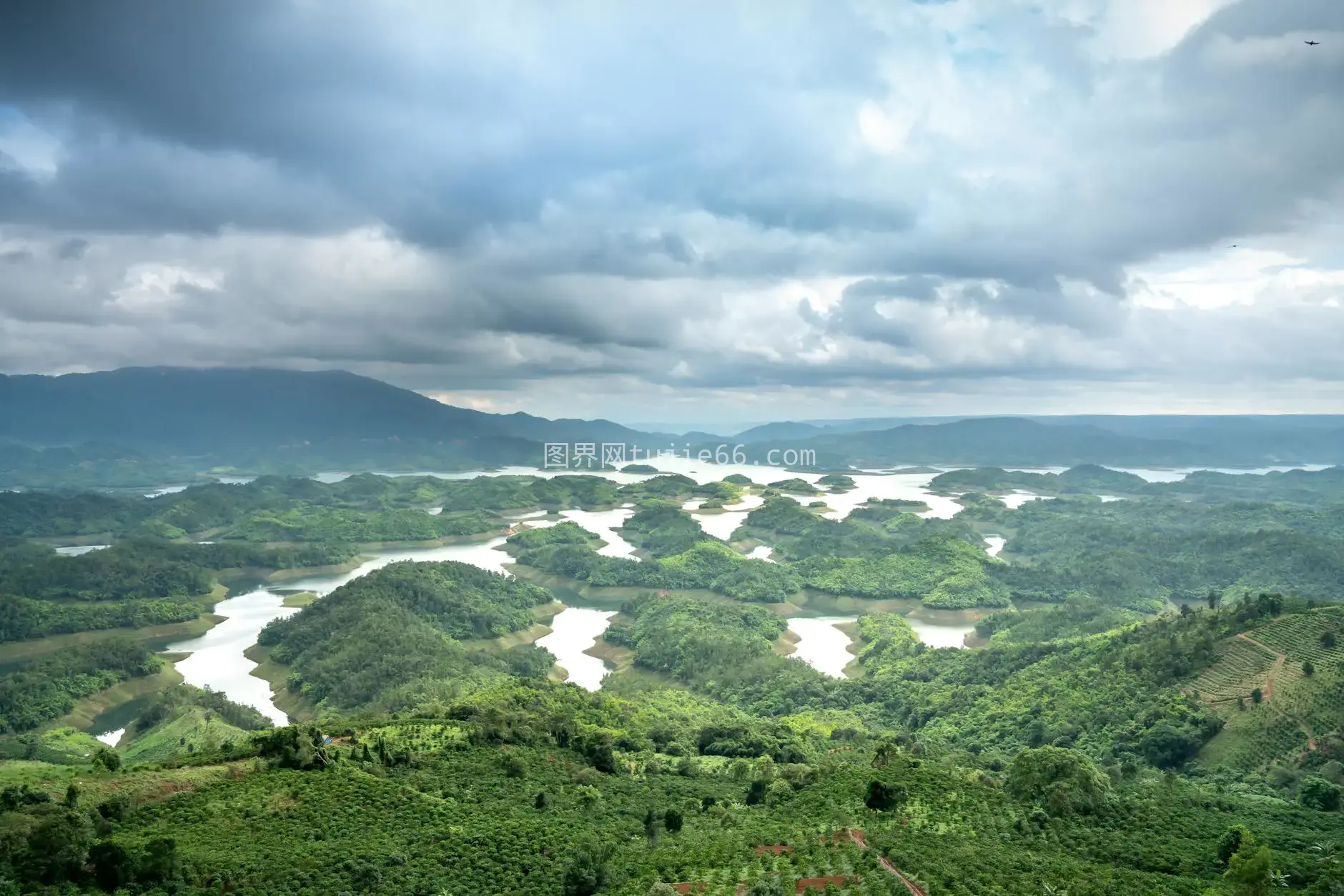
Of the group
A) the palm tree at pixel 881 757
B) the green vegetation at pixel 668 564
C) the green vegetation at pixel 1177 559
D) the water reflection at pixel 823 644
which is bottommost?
the water reflection at pixel 823 644

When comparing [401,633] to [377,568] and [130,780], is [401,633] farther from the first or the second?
[130,780]

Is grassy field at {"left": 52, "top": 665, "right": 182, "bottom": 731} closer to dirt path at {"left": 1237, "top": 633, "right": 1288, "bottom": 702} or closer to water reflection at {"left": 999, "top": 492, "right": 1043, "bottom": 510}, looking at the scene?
dirt path at {"left": 1237, "top": 633, "right": 1288, "bottom": 702}

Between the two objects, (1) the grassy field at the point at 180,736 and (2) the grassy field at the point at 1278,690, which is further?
(1) the grassy field at the point at 180,736

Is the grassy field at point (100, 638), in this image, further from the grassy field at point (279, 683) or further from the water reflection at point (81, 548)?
the water reflection at point (81, 548)

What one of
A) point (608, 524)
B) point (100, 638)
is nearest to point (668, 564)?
point (608, 524)

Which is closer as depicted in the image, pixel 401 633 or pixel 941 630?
pixel 401 633

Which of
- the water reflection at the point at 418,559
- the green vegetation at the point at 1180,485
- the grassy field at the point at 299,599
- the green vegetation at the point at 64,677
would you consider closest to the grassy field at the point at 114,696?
the green vegetation at the point at 64,677

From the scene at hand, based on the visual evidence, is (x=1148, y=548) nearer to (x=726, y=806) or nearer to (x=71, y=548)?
(x=726, y=806)
